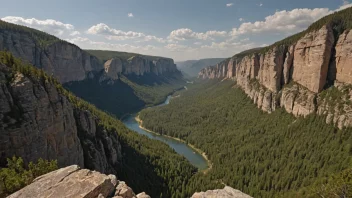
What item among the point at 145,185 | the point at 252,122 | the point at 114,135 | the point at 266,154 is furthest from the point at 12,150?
the point at 252,122

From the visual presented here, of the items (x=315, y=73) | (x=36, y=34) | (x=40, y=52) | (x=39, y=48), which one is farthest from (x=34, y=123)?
(x=36, y=34)

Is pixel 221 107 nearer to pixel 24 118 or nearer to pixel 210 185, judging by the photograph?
pixel 210 185

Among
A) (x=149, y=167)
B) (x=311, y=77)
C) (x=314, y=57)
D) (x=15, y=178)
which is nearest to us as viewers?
(x=15, y=178)

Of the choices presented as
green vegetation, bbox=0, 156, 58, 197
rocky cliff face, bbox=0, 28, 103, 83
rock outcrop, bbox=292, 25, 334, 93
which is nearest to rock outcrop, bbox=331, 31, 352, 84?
rock outcrop, bbox=292, 25, 334, 93

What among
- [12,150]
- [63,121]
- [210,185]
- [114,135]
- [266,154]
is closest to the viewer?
[12,150]

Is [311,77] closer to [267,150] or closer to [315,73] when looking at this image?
[315,73]

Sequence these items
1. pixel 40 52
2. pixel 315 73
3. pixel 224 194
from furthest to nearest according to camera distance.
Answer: pixel 40 52
pixel 315 73
pixel 224 194

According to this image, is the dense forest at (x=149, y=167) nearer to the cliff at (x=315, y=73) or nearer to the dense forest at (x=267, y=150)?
the dense forest at (x=267, y=150)
